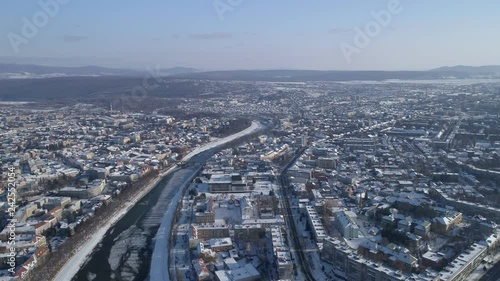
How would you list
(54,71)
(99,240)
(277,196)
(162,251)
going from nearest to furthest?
(162,251) < (99,240) < (277,196) < (54,71)

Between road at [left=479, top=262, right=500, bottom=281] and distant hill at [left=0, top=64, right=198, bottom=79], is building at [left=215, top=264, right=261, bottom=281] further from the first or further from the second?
distant hill at [left=0, top=64, right=198, bottom=79]

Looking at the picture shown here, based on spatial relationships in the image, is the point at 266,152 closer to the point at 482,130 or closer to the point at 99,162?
the point at 99,162

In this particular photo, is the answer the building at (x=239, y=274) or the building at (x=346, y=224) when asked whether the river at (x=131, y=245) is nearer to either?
the building at (x=239, y=274)

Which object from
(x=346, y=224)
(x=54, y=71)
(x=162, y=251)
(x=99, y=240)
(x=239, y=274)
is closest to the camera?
(x=239, y=274)

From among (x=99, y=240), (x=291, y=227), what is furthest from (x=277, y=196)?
(x=99, y=240)

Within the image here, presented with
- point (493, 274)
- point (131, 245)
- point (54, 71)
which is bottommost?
point (131, 245)

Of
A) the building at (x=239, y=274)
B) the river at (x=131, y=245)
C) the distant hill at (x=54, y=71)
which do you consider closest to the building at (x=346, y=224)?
the building at (x=239, y=274)

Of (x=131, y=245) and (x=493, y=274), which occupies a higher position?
(x=493, y=274)

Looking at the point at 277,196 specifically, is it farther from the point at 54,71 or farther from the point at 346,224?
the point at 54,71

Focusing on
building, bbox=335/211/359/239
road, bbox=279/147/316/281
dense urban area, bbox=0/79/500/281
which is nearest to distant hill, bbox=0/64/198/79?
dense urban area, bbox=0/79/500/281
